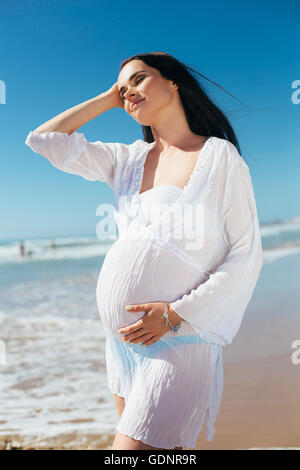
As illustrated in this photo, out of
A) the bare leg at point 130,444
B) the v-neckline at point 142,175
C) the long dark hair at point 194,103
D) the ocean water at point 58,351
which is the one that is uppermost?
the long dark hair at point 194,103

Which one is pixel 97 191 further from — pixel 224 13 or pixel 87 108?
pixel 87 108

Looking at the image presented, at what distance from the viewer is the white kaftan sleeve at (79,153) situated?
136 cm

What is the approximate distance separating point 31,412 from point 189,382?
1.74 metres

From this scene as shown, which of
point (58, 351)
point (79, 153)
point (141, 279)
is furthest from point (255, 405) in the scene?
point (58, 351)

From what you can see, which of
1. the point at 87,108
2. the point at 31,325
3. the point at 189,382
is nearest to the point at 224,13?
the point at 87,108

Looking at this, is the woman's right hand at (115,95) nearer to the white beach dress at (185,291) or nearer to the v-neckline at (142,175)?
the v-neckline at (142,175)

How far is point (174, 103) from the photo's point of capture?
1.32 meters

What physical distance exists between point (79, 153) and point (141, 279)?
0.43 metres

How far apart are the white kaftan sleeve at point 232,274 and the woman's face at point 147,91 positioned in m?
0.27

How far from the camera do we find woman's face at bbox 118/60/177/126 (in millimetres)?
1275

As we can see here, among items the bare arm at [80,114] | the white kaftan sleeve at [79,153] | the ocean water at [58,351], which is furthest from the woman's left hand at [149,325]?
the ocean water at [58,351]

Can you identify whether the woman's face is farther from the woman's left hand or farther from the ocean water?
the ocean water

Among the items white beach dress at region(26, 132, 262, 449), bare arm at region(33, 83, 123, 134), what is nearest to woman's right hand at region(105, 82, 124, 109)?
bare arm at region(33, 83, 123, 134)

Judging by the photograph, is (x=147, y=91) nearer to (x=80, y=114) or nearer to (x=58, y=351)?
(x=80, y=114)
